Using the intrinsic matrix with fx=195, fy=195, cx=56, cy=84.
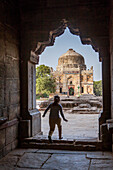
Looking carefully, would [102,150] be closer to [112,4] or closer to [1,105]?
[1,105]

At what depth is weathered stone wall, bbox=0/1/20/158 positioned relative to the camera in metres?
4.38

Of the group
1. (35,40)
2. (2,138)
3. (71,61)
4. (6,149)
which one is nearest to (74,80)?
(71,61)

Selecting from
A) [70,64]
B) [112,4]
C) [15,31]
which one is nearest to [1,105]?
Result: [15,31]

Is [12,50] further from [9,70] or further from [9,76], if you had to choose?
[9,76]

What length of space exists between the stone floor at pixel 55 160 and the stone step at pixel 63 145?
0.64 ft

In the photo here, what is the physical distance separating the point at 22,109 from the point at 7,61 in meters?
1.45

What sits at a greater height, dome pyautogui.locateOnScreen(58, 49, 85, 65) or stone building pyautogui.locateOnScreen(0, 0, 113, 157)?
dome pyautogui.locateOnScreen(58, 49, 85, 65)

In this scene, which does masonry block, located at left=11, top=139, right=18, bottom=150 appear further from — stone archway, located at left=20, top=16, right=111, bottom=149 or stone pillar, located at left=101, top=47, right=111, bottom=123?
stone pillar, located at left=101, top=47, right=111, bottom=123

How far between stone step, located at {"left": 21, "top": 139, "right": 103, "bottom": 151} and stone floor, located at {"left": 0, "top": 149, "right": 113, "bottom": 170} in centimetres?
19

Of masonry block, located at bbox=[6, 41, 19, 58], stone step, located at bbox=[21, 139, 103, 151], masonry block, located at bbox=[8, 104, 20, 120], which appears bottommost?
stone step, located at bbox=[21, 139, 103, 151]

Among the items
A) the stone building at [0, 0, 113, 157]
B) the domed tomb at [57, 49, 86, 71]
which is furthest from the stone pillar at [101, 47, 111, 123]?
the domed tomb at [57, 49, 86, 71]

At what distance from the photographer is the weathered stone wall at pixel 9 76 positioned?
4.38m

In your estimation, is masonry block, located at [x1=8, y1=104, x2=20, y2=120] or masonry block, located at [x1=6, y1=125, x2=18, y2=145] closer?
masonry block, located at [x1=6, y1=125, x2=18, y2=145]

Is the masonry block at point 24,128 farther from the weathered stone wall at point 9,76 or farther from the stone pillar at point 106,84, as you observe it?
the stone pillar at point 106,84
